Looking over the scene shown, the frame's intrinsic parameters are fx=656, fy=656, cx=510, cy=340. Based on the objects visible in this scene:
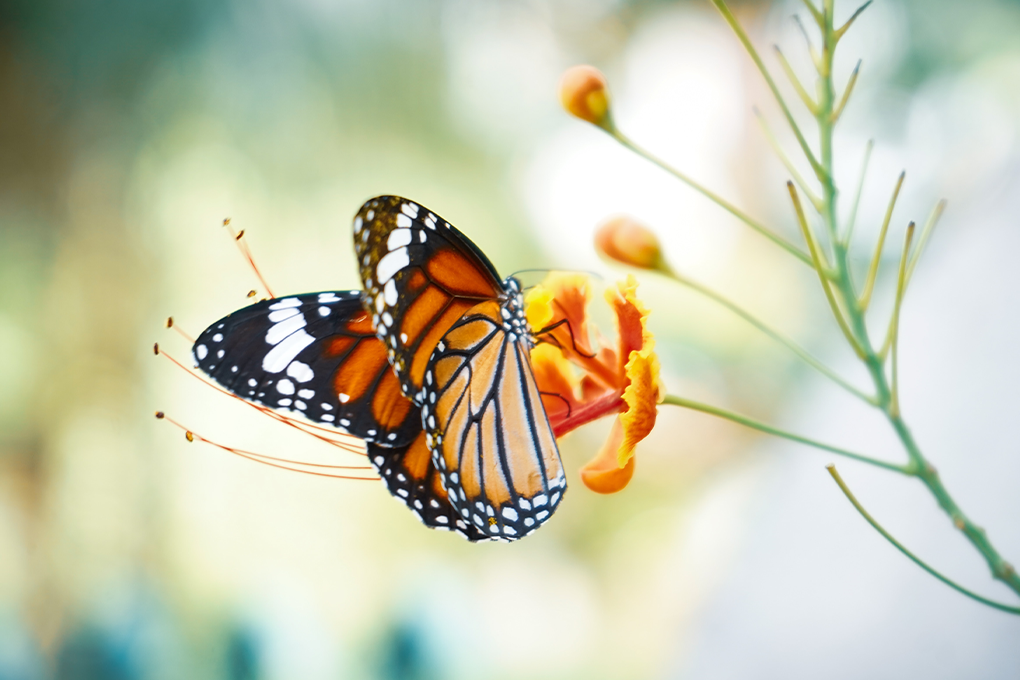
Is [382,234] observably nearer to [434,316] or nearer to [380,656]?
[434,316]

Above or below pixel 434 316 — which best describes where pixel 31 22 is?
above

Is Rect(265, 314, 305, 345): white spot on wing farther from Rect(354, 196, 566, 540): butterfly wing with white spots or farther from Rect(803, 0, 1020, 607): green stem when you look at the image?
Rect(803, 0, 1020, 607): green stem

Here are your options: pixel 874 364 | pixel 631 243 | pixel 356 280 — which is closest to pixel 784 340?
pixel 874 364

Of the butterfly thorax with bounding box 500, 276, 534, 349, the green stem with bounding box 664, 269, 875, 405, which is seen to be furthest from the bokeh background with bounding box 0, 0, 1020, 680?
the butterfly thorax with bounding box 500, 276, 534, 349

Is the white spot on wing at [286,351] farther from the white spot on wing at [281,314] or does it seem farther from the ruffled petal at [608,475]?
the ruffled petal at [608,475]

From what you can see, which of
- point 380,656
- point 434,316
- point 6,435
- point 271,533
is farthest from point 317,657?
point 434,316

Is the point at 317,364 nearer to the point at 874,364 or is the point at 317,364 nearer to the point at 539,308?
the point at 539,308

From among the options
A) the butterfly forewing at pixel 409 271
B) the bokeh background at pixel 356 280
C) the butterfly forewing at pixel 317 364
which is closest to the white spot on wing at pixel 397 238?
the butterfly forewing at pixel 409 271
